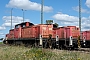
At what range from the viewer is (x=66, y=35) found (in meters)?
25.0

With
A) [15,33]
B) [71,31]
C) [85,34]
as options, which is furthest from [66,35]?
[15,33]

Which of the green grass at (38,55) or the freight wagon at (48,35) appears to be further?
the freight wagon at (48,35)

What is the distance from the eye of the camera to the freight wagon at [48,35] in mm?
24516

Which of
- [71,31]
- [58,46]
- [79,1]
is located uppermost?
[79,1]

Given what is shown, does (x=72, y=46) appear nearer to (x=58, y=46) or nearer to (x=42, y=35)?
(x=58, y=46)

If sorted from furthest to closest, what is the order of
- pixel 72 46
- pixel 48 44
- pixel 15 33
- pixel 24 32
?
pixel 15 33 < pixel 24 32 < pixel 48 44 < pixel 72 46

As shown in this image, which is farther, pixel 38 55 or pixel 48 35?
pixel 48 35

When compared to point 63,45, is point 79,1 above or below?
above

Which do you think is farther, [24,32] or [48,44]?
[24,32]

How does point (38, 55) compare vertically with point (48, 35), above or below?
below

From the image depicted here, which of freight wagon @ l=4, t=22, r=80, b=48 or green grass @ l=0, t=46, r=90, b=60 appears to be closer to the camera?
green grass @ l=0, t=46, r=90, b=60

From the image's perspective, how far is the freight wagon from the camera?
24516 millimetres

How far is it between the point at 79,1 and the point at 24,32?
36.6 feet

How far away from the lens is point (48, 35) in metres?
26.9
